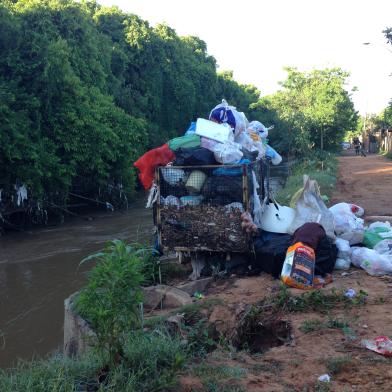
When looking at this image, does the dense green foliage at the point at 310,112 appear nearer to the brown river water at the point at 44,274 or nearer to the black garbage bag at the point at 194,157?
the brown river water at the point at 44,274

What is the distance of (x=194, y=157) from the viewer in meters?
6.01

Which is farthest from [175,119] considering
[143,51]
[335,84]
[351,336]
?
[351,336]

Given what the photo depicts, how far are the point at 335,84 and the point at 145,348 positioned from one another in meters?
37.7

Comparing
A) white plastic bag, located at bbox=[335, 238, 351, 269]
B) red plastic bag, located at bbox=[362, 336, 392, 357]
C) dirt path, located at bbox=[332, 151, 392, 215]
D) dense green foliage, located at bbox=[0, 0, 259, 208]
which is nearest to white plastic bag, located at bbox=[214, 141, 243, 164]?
white plastic bag, located at bbox=[335, 238, 351, 269]

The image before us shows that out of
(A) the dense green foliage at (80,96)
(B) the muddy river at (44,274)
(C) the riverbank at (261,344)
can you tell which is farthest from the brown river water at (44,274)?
(C) the riverbank at (261,344)

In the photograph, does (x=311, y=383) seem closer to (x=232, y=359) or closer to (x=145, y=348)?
(x=232, y=359)

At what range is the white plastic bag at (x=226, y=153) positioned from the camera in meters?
5.99

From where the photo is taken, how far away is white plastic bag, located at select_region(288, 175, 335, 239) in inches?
253

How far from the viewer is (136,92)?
26172mm

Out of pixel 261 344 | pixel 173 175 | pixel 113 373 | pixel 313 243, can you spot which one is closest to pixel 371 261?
pixel 313 243

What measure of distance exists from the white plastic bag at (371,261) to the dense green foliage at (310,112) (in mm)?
26717

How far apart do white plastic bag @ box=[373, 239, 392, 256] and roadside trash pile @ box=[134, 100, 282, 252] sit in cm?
161

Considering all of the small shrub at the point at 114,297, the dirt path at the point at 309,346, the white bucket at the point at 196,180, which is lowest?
the dirt path at the point at 309,346

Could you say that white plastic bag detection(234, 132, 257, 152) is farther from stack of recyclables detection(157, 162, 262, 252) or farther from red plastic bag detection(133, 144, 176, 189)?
red plastic bag detection(133, 144, 176, 189)
